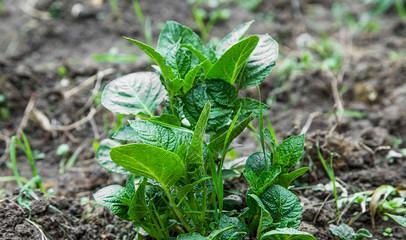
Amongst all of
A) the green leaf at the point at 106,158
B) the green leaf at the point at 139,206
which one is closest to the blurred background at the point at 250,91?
the green leaf at the point at 106,158

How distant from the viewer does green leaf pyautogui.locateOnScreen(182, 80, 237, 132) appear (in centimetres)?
155

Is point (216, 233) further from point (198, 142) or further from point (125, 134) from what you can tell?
point (125, 134)

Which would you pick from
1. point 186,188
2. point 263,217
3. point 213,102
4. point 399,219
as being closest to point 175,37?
point 213,102

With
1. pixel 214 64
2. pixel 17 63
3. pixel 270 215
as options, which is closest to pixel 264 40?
pixel 214 64

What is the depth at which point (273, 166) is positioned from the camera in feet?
5.12

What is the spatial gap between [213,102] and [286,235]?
396 mm

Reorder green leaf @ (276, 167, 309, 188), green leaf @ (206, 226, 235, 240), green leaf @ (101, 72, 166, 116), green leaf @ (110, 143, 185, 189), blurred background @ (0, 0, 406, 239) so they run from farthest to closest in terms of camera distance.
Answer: blurred background @ (0, 0, 406, 239) < green leaf @ (101, 72, 166, 116) < green leaf @ (276, 167, 309, 188) < green leaf @ (206, 226, 235, 240) < green leaf @ (110, 143, 185, 189)

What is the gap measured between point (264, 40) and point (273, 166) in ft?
1.15

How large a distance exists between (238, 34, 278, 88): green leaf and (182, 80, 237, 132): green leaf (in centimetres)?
6

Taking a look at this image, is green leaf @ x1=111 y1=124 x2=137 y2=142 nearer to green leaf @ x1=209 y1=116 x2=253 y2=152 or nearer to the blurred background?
green leaf @ x1=209 y1=116 x2=253 y2=152

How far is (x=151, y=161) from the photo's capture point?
1.34 metres

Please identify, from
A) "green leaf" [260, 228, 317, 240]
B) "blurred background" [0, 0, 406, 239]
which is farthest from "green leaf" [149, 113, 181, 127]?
"blurred background" [0, 0, 406, 239]

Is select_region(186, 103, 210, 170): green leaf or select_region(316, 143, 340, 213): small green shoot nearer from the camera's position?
select_region(186, 103, 210, 170): green leaf

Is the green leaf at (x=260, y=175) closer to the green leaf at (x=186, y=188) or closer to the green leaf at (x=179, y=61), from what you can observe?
the green leaf at (x=186, y=188)
